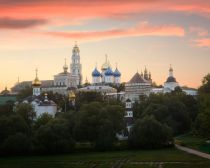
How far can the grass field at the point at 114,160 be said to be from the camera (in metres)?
50.7

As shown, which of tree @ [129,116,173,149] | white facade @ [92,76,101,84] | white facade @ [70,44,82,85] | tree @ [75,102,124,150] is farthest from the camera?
white facade @ [70,44,82,85]

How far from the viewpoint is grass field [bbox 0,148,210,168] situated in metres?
50.7

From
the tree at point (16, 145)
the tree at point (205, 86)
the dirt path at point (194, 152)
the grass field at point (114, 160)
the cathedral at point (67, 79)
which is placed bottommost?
the grass field at point (114, 160)

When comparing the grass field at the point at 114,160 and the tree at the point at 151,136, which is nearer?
the grass field at the point at 114,160

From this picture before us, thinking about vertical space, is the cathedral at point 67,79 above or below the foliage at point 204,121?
above

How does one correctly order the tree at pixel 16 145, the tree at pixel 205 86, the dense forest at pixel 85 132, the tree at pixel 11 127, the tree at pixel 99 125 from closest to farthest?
the tree at pixel 16 145 → the dense forest at pixel 85 132 → the tree at pixel 11 127 → the tree at pixel 99 125 → the tree at pixel 205 86

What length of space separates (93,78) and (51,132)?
4672 inches

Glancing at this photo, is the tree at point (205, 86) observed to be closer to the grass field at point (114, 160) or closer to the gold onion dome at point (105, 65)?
the grass field at point (114, 160)

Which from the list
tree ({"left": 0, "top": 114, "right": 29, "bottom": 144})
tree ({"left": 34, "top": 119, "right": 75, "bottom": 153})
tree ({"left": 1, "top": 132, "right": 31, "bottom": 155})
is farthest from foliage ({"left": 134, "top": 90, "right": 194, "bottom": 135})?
tree ({"left": 1, "top": 132, "right": 31, "bottom": 155})

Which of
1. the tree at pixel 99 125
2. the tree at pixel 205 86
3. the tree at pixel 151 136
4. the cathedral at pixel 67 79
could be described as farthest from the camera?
the cathedral at pixel 67 79

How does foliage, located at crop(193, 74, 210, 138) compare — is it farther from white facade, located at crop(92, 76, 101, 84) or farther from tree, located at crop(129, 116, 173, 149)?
white facade, located at crop(92, 76, 101, 84)

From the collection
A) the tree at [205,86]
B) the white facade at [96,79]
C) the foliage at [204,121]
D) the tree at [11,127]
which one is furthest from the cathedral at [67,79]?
A: the tree at [11,127]

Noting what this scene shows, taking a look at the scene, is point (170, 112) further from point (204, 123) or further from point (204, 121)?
point (204, 121)

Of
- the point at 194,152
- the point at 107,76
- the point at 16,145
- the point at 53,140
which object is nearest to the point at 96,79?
the point at 107,76
